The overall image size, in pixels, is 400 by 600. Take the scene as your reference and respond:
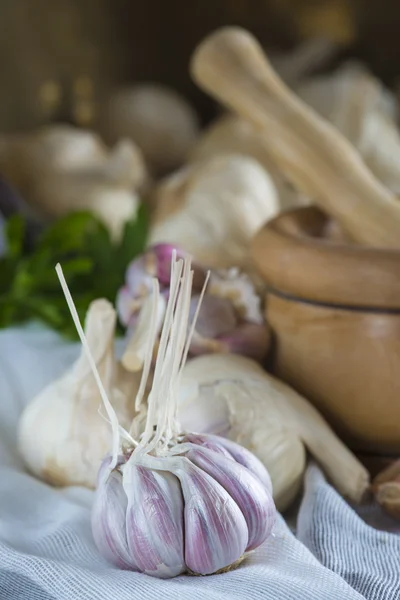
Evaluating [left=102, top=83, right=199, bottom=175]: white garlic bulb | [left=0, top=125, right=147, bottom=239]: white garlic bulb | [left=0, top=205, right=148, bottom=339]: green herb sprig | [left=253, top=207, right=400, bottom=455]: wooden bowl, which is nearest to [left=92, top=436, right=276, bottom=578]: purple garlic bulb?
[left=253, top=207, right=400, bottom=455]: wooden bowl

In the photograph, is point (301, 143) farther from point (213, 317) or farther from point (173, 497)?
point (173, 497)

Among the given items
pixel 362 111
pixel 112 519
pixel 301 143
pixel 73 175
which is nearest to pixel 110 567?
pixel 112 519

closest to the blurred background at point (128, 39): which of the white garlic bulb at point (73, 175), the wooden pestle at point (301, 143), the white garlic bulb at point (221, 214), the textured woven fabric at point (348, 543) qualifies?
the white garlic bulb at point (73, 175)

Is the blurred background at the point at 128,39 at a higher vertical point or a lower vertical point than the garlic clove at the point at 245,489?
higher

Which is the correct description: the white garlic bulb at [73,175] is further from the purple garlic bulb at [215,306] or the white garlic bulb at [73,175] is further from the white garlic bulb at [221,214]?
the purple garlic bulb at [215,306]

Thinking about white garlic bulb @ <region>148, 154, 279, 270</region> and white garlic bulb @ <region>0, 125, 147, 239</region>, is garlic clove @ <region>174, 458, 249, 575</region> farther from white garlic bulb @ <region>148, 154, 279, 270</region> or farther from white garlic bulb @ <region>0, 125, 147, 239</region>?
white garlic bulb @ <region>0, 125, 147, 239</region>

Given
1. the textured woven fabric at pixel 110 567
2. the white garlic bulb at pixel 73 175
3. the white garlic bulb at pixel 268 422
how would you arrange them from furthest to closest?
the white garlic bulb at pixel 73 175 → the white garlic bulb at pixel 268 422 → the textured woven fabric at pixel 110 567

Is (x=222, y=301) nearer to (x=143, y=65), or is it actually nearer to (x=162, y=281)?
(x=162, y=281)

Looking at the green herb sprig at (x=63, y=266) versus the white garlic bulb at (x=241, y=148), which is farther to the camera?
the white garlic bulb at (x=241, y=148)

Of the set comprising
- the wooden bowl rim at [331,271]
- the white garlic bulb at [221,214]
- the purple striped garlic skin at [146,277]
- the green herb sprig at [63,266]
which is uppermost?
the wooden bowl rim at [331,271]
